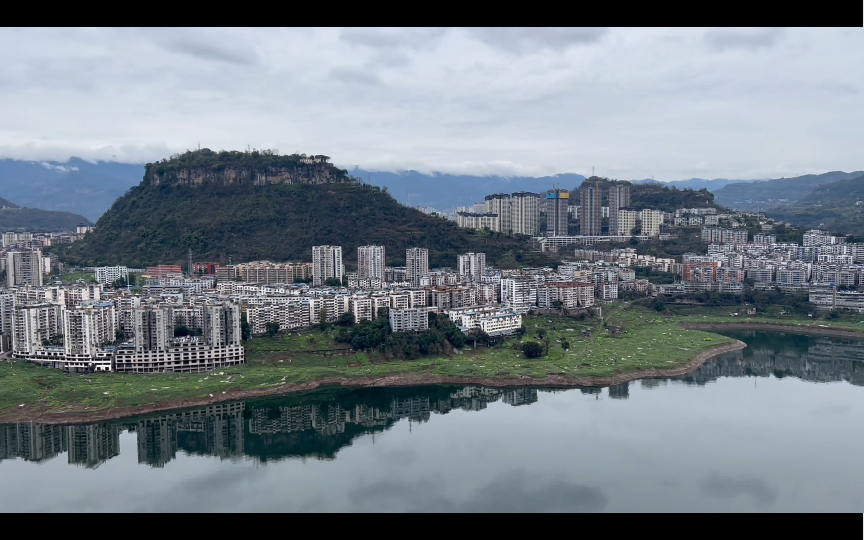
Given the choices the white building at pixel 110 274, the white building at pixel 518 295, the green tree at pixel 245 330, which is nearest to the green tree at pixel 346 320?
the green tree at pixel 245 330

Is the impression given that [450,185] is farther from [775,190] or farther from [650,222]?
[650,222]

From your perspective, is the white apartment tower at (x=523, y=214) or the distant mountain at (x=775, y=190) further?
the distant mountain at (x=775, y=190)

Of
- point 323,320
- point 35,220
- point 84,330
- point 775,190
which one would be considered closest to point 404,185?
point 775,190

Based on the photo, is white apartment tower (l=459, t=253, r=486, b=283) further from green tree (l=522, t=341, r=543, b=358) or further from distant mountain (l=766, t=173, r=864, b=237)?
distant mountain (l=766, t=173, r=864, b=237)

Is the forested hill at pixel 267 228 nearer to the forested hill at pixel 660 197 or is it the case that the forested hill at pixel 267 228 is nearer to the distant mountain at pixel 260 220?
A: the distant mountain at pixel 260 220

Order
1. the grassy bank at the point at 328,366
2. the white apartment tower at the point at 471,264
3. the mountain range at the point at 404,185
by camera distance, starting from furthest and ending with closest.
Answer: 1. the mountain range at the point at 404,185
2. the white apartment tower at the point at 471,264
3. the grassy bank at the point at 328,366

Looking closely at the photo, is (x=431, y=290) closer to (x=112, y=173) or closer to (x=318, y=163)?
(x=318, y=163)
